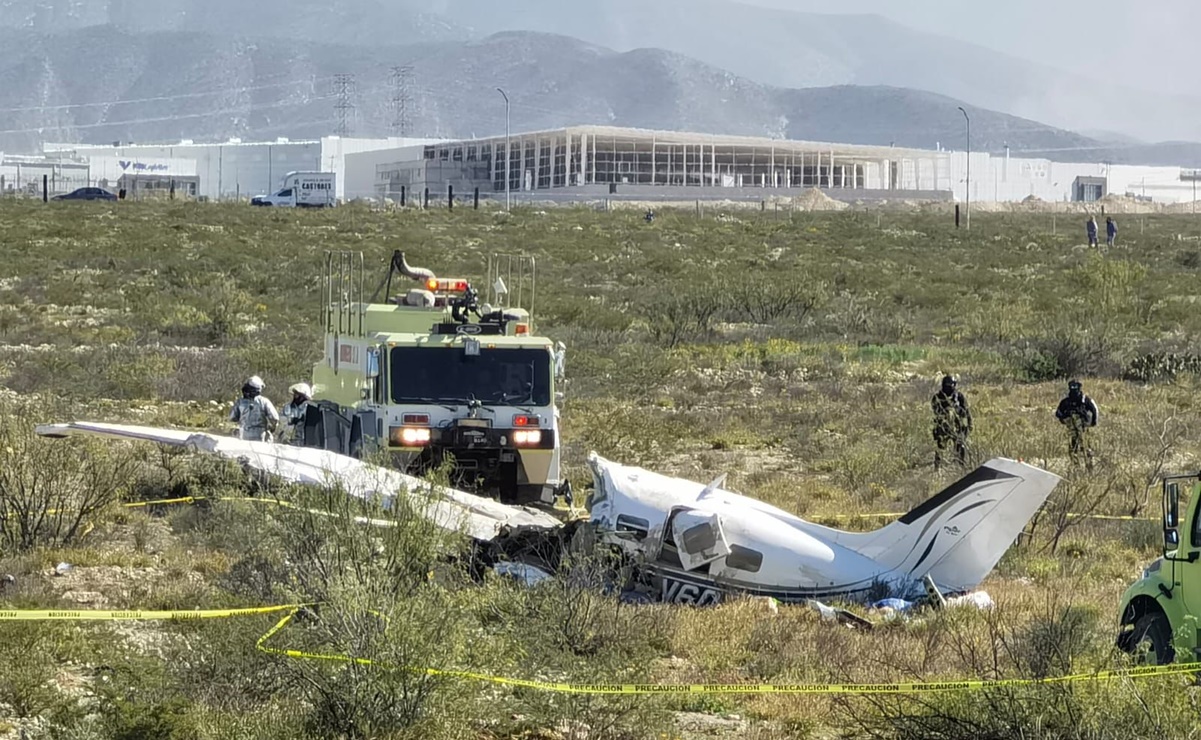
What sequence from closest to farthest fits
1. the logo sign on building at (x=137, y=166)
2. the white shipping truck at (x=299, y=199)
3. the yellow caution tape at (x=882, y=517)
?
the yellow caution tape at (x=882, y=517) < the white shipping truck at (x=299, y=199) < the logo sign on building at (x=137, y=166)

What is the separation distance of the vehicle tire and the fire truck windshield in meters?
6.89

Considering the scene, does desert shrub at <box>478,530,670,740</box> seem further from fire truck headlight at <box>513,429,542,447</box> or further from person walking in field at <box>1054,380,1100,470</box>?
person walking in field at <box>1054,380,1100,470</box>

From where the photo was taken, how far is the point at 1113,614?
11477 mm

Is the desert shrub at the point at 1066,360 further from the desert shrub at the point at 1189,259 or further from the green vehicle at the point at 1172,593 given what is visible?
the desert shrub at the point at 1189,259


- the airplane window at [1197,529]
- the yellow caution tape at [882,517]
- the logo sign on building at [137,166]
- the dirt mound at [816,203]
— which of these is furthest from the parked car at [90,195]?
the airplane window at [1197,529]

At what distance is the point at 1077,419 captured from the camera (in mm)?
18922

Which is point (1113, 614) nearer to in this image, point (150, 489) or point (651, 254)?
point (150, 489)

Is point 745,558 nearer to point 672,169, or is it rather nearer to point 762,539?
point 762,539

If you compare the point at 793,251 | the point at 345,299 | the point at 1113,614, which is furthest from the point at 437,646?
the point at 793,251

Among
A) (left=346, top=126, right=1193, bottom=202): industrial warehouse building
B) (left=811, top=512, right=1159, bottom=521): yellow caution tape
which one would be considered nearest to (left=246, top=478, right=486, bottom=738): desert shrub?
(left=811, top=512, right=1159, bottom=521): yellow caution tape

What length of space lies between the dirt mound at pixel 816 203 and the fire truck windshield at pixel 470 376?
299 ft

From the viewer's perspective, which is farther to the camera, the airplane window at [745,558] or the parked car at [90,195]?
the parked car at [90,195]

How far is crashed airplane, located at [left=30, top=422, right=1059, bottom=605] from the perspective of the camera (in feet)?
36.2

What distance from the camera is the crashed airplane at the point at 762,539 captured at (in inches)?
434
